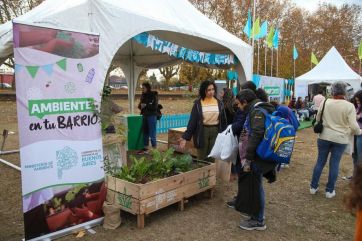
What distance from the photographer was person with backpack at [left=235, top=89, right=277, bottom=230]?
3582 millimetres

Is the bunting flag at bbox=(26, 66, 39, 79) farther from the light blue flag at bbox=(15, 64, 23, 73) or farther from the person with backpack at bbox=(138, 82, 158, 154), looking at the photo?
the person with backpack at bbox=(138, 82, 158, 154)

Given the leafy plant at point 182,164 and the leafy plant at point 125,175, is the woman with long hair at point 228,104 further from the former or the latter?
the leafy plant at point 125,175

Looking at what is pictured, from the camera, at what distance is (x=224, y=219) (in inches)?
169

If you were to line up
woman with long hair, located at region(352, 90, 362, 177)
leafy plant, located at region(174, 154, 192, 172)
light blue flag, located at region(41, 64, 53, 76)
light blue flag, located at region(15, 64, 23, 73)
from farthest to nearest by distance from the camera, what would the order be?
woman with long hair, located at region(352, 90, 362, 177) → leafy plant, located at region(174, 154, 192, 172) → light blue flag, located at region(41, 64, 53, 76) → light blue flag, located at region(15, 64, 23, 73)

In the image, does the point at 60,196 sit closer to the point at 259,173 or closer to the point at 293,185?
the point at 259,173

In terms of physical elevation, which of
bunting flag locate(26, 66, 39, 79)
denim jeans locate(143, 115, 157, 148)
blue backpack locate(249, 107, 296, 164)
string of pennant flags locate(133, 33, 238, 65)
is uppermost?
string of pennant flags locate(133, 33, 238, 65)

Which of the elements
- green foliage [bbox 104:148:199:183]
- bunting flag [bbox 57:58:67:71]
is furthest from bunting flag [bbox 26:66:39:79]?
green foliage [bbox 104:148:199:183]

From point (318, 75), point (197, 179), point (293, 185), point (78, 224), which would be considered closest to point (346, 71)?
point (318, 75)

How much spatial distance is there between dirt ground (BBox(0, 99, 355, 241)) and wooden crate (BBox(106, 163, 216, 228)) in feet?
0.74

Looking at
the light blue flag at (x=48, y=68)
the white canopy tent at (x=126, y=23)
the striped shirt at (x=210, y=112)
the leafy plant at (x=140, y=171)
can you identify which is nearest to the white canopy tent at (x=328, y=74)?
the white canopy tent at (x=126, y=23)

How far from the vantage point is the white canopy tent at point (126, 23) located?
13.8 ft

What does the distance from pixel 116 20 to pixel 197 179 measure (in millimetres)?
2485

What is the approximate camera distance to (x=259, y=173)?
372 cm

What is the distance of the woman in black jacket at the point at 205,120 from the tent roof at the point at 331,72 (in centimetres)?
1304
